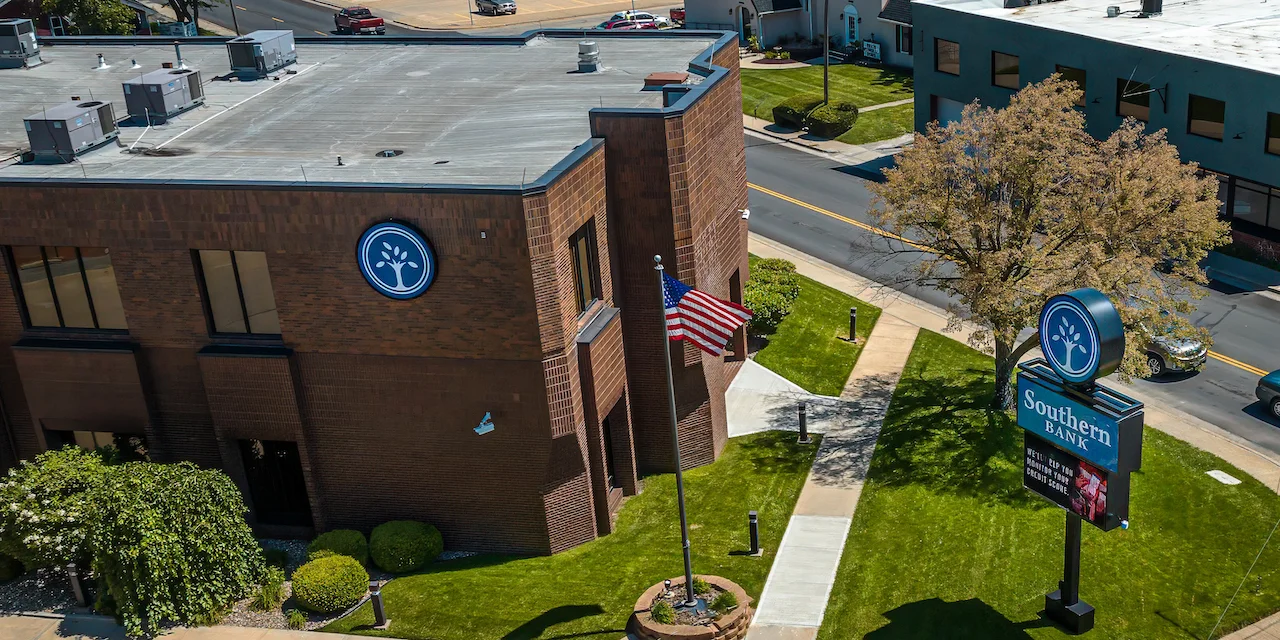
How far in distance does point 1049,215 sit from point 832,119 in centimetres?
3452

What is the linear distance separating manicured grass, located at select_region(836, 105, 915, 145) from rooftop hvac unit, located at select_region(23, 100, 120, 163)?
4216 cm

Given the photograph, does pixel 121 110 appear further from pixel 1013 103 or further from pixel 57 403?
pixel 1013 103

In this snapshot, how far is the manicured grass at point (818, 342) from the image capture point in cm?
4019

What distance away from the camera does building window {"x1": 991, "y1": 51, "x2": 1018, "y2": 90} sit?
57688 mm

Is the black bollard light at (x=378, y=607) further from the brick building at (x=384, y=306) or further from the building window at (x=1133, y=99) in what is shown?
the building window at (x=1133, y=99)

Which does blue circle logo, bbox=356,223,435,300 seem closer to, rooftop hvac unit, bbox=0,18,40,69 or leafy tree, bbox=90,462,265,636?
leafy tree, bbox=90,462,265,636

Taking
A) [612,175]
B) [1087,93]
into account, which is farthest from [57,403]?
[1087,93]

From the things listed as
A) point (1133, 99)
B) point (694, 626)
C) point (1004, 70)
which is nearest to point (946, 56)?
point (1004, 70)

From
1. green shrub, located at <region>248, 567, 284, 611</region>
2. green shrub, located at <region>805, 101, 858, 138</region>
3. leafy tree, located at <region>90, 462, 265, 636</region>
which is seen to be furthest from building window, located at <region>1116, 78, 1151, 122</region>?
leafy tree, located at <region>90, 462, 265, 636</region>

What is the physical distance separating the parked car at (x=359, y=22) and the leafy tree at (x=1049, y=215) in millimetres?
65829

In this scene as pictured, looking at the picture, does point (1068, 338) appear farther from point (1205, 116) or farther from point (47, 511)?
point (1205, 116)

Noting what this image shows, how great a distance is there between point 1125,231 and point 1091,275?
2.68 meters

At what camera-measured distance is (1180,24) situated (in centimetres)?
5422

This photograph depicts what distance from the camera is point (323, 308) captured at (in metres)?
29.6
